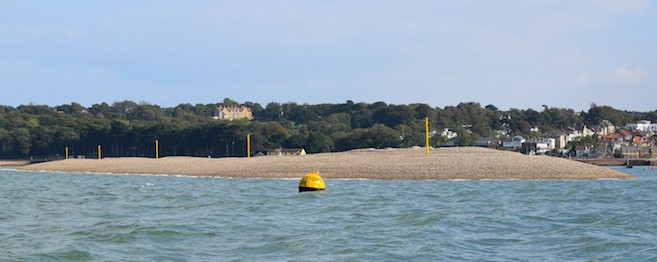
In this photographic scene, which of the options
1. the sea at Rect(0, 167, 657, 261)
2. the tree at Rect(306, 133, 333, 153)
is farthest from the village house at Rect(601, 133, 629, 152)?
the sea at Rect(0, 167, 657, 261)

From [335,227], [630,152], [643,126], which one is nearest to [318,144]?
[630,152]

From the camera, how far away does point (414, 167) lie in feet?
166

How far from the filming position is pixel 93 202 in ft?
103

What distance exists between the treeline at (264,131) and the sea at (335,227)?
80828 millimetres

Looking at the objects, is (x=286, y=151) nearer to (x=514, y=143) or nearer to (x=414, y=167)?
(x=514, y=143)

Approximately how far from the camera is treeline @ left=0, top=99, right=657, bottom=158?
12138 centimetres

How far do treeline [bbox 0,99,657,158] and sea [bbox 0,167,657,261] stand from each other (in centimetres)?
8083

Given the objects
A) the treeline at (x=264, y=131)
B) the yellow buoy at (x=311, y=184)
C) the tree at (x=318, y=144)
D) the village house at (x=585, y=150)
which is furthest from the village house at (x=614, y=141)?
the yellow buoy at (x=311, y=184)

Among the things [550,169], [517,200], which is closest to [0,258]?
[517,200]

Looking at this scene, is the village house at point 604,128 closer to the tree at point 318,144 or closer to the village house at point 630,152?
the village house at point 630,152

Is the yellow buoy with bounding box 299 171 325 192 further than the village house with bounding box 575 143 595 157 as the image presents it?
No

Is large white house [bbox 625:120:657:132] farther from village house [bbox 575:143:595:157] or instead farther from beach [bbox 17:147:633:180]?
beach [bbox 17:147:633:180]

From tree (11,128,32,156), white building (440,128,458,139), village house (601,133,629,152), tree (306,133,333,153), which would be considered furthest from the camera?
white building (440,128,458,139)

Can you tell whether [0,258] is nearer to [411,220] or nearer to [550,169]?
[411,220]
